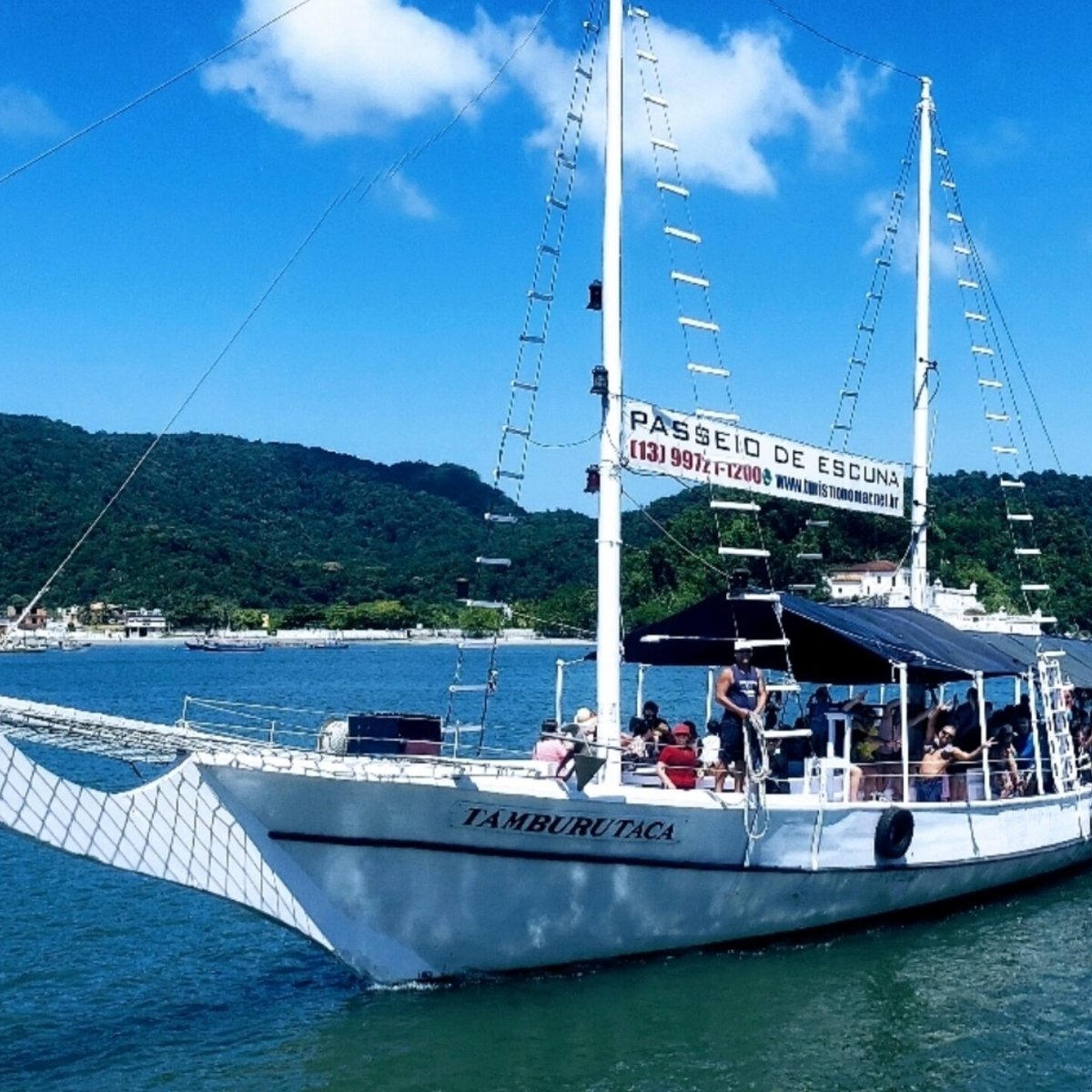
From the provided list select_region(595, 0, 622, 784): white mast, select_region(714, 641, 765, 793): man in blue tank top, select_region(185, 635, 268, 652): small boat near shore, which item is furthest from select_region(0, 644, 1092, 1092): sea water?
select_region(185, 635, 268, 652): small boat near shore

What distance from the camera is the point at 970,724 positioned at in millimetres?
19094

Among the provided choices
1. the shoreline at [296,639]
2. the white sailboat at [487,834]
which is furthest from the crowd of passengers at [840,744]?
the shoreline at [296,639]

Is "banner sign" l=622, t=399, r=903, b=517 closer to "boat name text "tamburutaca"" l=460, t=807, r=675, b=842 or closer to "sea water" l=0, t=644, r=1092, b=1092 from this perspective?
"boat name text "tamburutaca"" l=460, t=807, r=675, b=842

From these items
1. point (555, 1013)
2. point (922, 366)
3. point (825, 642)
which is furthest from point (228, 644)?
point (555, 1013)

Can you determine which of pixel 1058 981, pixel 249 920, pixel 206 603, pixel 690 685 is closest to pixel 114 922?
pixel 249 920

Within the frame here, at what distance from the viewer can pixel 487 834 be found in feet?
44.1

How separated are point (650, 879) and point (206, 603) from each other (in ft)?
544

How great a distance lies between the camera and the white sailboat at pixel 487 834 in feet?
40.9

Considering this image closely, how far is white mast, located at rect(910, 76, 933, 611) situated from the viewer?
22.3 metres

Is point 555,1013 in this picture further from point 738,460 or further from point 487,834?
point 738,460

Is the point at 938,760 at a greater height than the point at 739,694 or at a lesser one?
lesser

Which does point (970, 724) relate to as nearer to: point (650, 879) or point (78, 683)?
point (650, 879)

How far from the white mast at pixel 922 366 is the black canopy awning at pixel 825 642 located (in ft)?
8.72

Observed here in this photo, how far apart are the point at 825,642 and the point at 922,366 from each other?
22.5 ft
